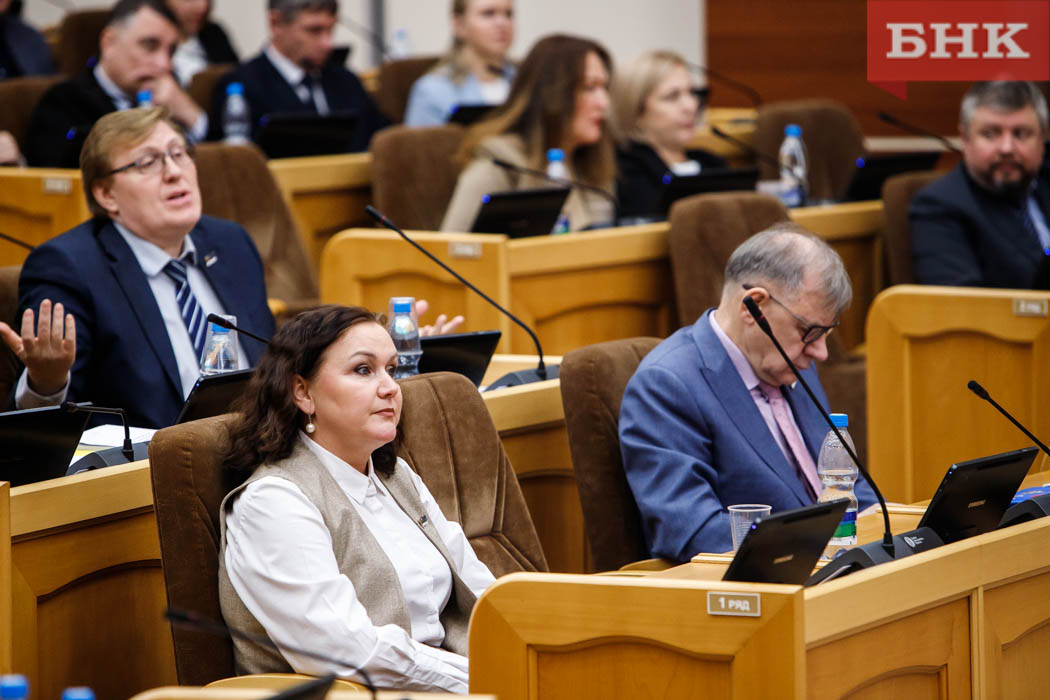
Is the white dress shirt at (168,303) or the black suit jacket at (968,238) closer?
the white dress shirt at (168,303)

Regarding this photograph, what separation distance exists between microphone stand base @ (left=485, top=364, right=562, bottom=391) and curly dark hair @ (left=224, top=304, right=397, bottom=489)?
32.8 inches

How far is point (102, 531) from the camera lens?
2473 millimetres

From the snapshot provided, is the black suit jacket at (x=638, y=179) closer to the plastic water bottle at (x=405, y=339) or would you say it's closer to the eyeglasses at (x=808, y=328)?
the plastic water bottle at (x=405, y=339)

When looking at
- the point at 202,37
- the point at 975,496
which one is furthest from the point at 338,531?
the point at 202,37

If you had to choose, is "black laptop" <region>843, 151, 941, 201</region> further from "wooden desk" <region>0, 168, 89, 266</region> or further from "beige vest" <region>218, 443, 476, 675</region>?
"beige vest" <region>218, 443, 476, 675</region>

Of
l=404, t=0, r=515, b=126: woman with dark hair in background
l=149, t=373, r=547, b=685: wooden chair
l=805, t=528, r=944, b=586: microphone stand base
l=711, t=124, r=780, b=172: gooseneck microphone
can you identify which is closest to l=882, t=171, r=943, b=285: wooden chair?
l=711, t=124, r=780, b=172: gooseneck microphone

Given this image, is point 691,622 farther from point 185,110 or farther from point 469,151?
point 185,110

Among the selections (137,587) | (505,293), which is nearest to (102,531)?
(137,587)

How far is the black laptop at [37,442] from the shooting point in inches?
91.7

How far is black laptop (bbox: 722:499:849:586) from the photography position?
1.92m

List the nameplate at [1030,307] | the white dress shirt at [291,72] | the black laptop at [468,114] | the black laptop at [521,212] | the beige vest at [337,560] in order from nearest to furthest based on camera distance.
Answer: the beige vest at [337,560] → the nameplate at [1030,307] → the black laptop at [521,212] → the black laptop at [468,114] → the white dress shirt at [291,72]

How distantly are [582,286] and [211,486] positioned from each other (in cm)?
197

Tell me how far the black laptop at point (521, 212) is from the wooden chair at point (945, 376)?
3.03 feet

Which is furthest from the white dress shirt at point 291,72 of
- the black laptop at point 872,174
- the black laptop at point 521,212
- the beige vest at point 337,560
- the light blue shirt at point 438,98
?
the beige vest at point 337,560
